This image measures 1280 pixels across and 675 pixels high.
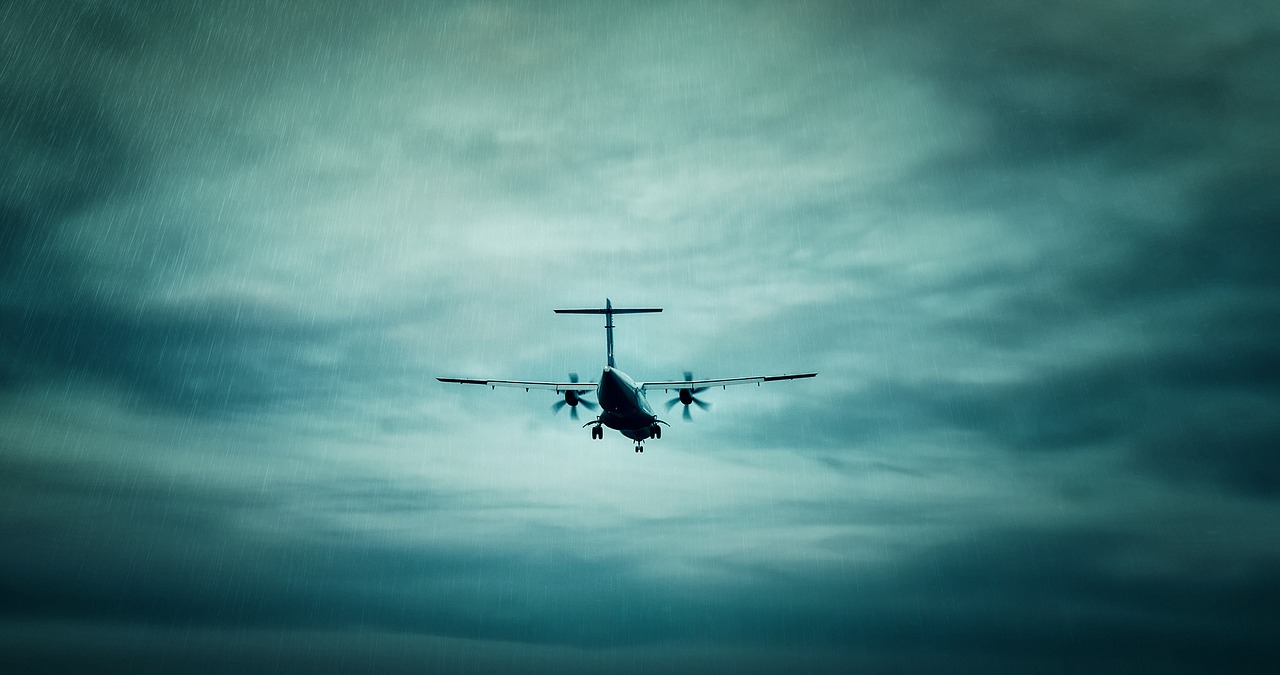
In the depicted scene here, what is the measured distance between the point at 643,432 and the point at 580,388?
7371mm

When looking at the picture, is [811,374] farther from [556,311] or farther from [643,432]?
[556,311]

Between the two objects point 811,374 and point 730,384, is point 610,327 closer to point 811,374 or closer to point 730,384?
point 730,384

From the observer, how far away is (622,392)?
64.9m

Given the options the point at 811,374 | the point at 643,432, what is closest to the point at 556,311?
the point at 643,432

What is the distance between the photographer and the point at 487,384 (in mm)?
67688

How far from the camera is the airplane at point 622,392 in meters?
65.3

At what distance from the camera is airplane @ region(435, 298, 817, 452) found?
65.3 meters

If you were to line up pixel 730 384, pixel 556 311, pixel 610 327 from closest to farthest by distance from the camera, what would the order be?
pixel 556 311, pixel 730 384, pixel 610 327

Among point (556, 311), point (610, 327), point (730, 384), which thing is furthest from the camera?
point (610, 327)

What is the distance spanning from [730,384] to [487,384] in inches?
884

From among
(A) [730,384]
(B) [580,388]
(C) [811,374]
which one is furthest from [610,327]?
(C) [811,374]

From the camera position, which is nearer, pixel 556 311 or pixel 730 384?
pixel 556 311

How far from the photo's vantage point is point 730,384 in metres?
71.4

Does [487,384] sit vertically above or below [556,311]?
below
